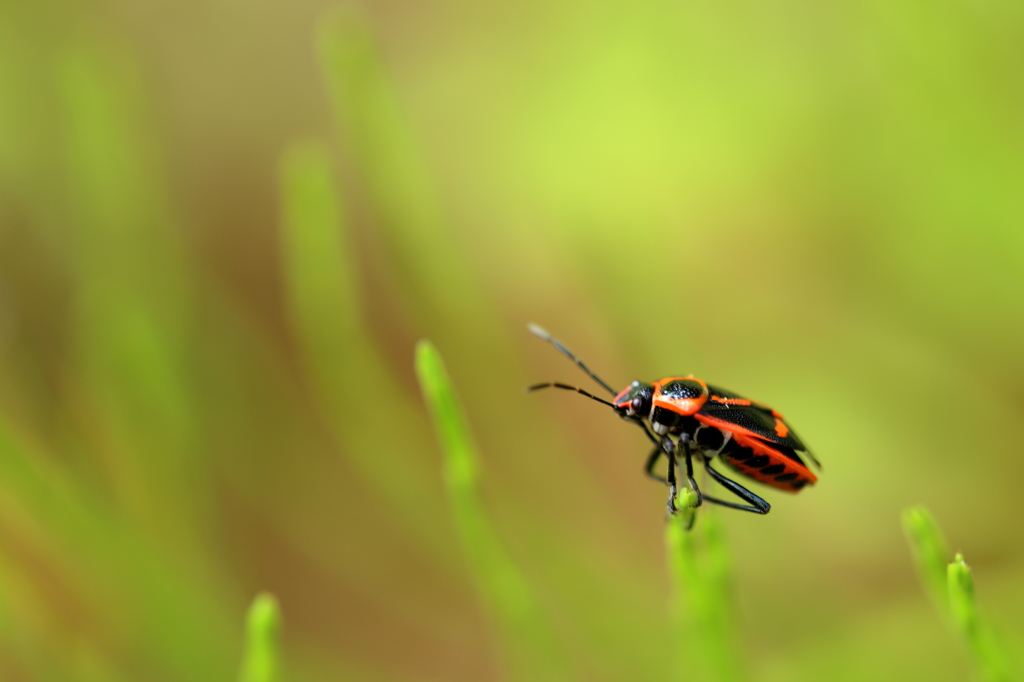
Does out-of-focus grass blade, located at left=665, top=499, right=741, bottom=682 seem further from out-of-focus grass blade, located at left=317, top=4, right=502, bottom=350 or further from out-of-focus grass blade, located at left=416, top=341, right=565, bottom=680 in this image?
out-of-focus grass blade, located at left=317, top=4, right=502, bottom=350

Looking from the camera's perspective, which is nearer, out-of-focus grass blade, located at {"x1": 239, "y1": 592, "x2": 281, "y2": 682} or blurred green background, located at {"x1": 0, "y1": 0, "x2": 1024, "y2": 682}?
out-of-focus grass blade, located at {"x1": 239, "y1": 592, "x2": 281, "y2": 682}

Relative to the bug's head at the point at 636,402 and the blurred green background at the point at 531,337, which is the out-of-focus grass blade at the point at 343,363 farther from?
the bug's head at the point at 636,402

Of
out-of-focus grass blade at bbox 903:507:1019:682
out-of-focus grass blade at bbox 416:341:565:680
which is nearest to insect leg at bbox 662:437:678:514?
out-of-focus grass blade at bbox 416:341:565:680

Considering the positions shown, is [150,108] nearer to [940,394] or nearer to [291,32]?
[291,32]

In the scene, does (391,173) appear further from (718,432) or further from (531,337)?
(531,337)

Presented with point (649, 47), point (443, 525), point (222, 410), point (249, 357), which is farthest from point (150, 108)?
point (443, 525)

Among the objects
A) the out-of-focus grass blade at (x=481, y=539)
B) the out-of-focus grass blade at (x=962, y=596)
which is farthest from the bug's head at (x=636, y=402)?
the out-of-focus grass blade at (x=962, y=596)
